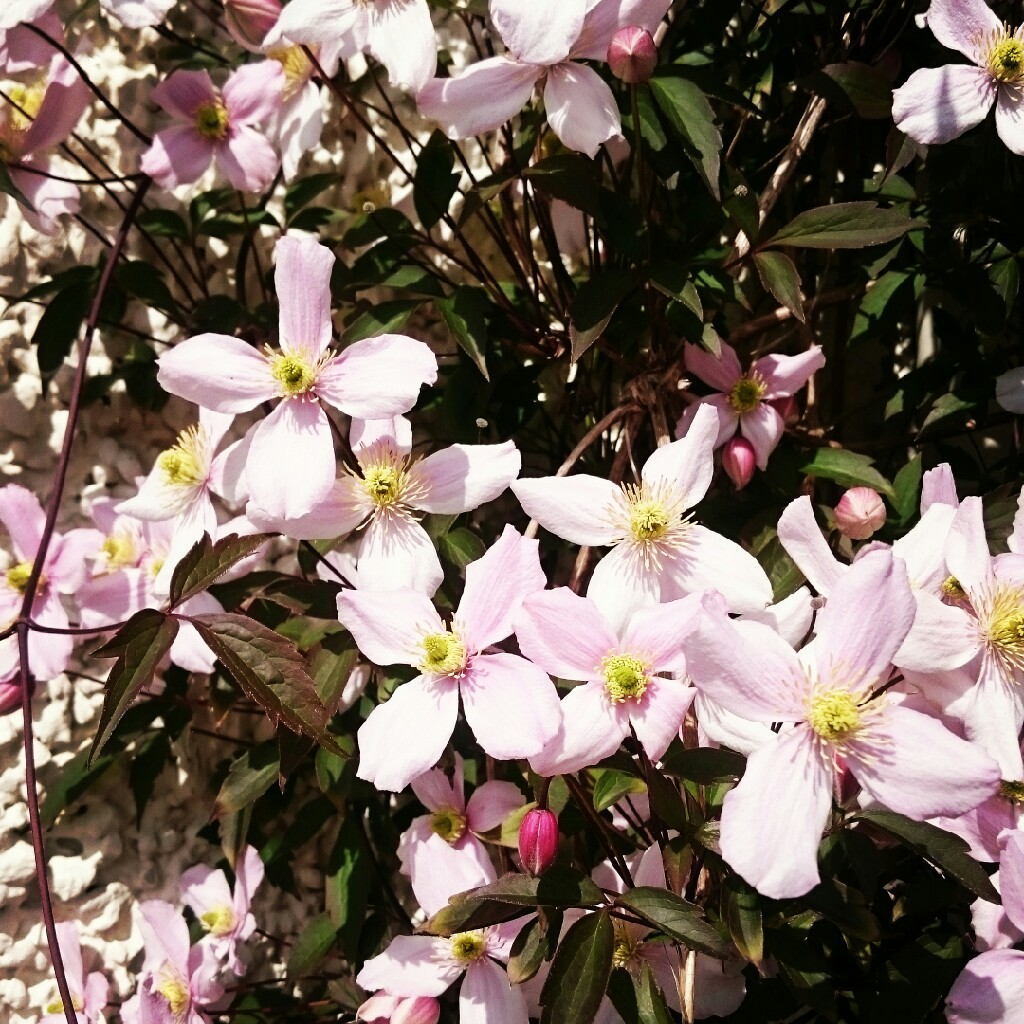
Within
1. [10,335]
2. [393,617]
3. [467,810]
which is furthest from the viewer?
[10,335]

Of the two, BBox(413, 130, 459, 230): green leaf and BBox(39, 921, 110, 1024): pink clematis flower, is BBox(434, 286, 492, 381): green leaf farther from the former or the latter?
BBox(39, 921, 110, 1024): pink clematis flower

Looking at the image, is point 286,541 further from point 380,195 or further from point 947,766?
point 947,766

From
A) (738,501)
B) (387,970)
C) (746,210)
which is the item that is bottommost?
(387,970)

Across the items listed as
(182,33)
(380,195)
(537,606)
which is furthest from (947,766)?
(182,33)

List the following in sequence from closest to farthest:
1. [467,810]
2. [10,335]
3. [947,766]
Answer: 1. [947,766]
2. [467,810]
3. [10,335]

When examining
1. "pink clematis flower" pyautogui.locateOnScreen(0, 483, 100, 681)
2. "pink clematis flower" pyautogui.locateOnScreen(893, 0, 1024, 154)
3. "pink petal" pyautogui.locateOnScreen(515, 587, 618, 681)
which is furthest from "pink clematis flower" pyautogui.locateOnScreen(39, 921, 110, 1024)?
"pink clematis flower" pyautogui.locateOnScreen(893, 0, 1024, 154)

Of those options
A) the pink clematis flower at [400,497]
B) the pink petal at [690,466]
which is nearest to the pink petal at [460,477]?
the pink clematis flower at [400,497]

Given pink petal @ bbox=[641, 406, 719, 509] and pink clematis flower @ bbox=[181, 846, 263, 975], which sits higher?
pink petal @ bbox=[641, 406, 719, 509]

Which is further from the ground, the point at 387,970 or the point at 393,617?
the point at 393,617
